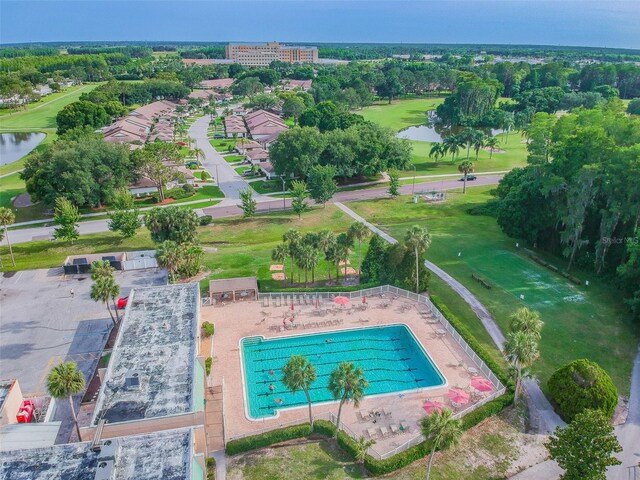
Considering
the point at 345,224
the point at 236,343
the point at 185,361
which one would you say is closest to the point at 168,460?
the point at 185,361

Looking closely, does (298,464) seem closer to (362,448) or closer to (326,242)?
(362,448)

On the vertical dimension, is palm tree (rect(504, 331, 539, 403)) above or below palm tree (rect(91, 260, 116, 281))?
below

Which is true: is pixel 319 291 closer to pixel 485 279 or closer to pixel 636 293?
pixel 485 279

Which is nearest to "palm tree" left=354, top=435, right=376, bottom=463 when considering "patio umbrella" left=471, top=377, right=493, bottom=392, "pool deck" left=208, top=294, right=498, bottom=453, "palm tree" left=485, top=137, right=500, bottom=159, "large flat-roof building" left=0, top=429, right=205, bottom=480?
"pool deck" left=208, top=294, right=498, bottom=453

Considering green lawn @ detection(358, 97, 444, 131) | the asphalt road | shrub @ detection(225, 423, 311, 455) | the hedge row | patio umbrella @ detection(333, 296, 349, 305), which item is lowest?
shrub @ detection(225, 423, 311, 455)

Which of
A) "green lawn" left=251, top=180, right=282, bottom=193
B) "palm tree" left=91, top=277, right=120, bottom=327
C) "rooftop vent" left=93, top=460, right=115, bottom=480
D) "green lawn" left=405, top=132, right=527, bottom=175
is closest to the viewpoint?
"rooftop vent" left=93, top=460, right=115, bottom=480

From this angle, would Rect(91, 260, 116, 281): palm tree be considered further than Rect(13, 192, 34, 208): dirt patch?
No

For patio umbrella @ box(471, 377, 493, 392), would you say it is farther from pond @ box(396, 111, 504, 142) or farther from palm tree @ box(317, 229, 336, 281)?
pond @ box(396, 111, 504, 142)
